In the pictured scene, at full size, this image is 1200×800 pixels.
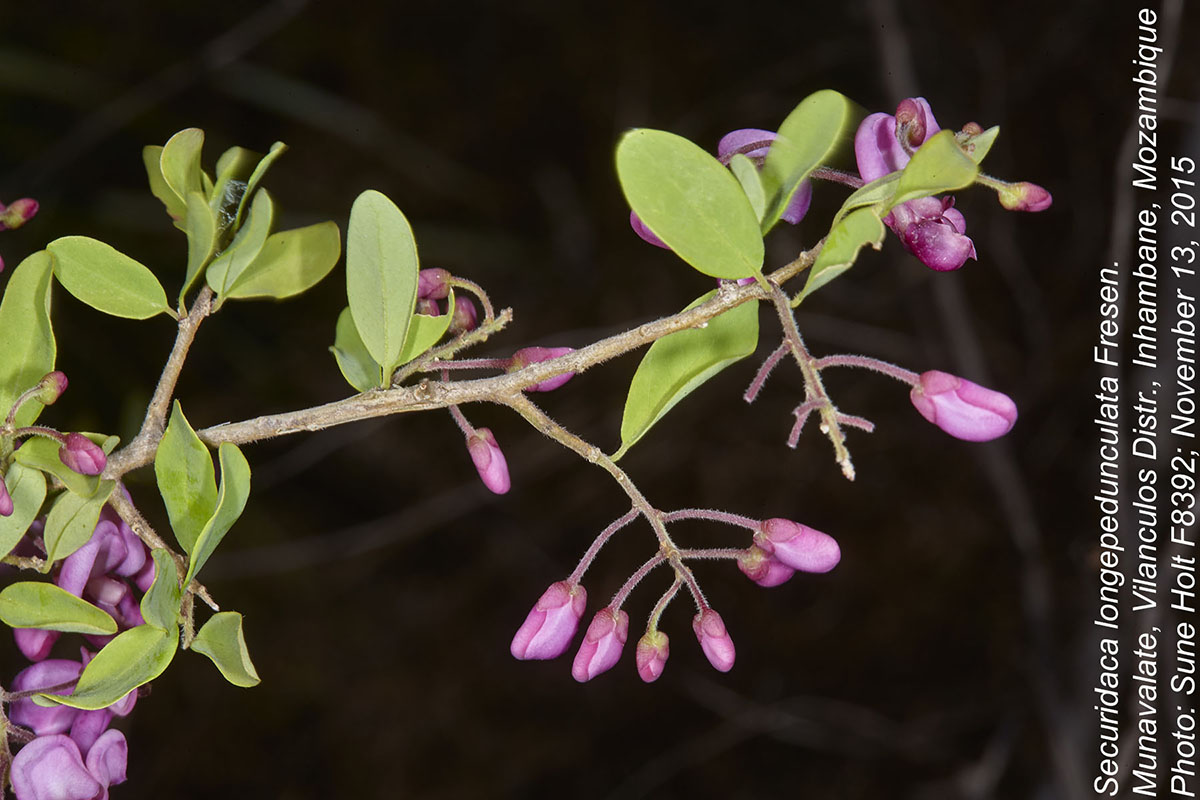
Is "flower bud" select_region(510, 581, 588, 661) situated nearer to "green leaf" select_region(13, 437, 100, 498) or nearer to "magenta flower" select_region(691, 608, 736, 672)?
"magenta flower" select_region(691, 608, 736, 672)

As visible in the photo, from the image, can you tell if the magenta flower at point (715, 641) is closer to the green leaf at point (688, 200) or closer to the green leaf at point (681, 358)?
the green leaf at point (681, 358)

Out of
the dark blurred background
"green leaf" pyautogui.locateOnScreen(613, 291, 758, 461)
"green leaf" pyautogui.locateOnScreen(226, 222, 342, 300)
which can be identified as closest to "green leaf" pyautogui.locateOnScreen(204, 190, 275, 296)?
"green leaf" pyautogui.locateOnScreen(226, 222, 342, 300)

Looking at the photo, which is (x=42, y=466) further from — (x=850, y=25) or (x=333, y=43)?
(x=850, y=25)

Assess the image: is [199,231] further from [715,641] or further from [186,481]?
[715,641]

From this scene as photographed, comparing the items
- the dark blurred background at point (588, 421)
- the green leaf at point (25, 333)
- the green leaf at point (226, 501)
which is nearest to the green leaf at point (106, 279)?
the green leaf at point (25, 333)

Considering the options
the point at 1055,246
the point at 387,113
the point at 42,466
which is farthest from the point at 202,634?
the point at 1055,246
